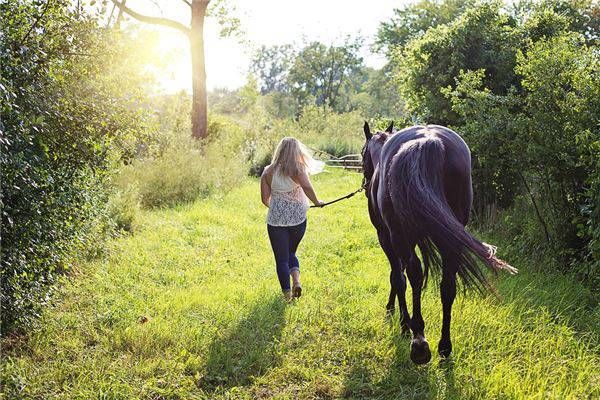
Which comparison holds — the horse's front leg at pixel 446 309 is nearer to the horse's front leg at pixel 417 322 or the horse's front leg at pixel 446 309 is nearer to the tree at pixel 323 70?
the horse's front leg at pixel 417 322

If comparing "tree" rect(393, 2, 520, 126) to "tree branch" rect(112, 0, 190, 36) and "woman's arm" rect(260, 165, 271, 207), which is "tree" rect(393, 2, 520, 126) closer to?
"woman's arm" rect(260, 165, 271, 207)

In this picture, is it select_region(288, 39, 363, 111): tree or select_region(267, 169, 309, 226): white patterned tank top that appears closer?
select_region(267, 169, 309, 226): white patterned tank top

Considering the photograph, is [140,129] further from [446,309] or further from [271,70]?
[271,70]

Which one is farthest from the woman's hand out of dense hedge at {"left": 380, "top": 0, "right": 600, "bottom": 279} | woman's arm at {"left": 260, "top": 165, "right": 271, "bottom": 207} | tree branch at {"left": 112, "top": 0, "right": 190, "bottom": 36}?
tree branch at {"left": 112, "top": 0, "right": 190, "bottom": 36}

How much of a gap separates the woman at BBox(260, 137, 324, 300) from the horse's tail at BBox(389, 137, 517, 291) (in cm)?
190

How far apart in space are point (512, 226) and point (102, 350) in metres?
5.49

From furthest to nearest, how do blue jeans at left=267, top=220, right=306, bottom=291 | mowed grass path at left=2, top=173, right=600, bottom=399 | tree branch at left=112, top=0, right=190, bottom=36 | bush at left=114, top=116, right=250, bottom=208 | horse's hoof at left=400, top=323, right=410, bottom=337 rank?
tree branch at left=112, top=0, right=190, bottom=36 → bush at left=114, top=116, right=250, bottom=208 → blue jeans at left=267, top=220, right=306, bottom=291 → horse's hoof at left=400, top=323, right=410, bottom=337 → mowed grass path at left=2, top=173, right=600, bottom=399

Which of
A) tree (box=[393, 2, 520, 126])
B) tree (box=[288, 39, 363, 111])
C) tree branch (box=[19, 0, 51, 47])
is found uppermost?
tree (box=[288, 39, 363, 111])

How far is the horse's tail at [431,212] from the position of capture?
304 centimetres

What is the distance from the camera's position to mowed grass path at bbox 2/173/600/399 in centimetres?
336

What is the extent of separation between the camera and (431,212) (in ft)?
10.4

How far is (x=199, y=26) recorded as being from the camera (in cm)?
1741

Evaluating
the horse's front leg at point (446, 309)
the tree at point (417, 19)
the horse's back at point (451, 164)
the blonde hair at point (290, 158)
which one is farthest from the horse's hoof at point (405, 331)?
the tree at point (417, 19)

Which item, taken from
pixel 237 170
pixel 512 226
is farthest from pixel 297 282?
pixel 237 170
